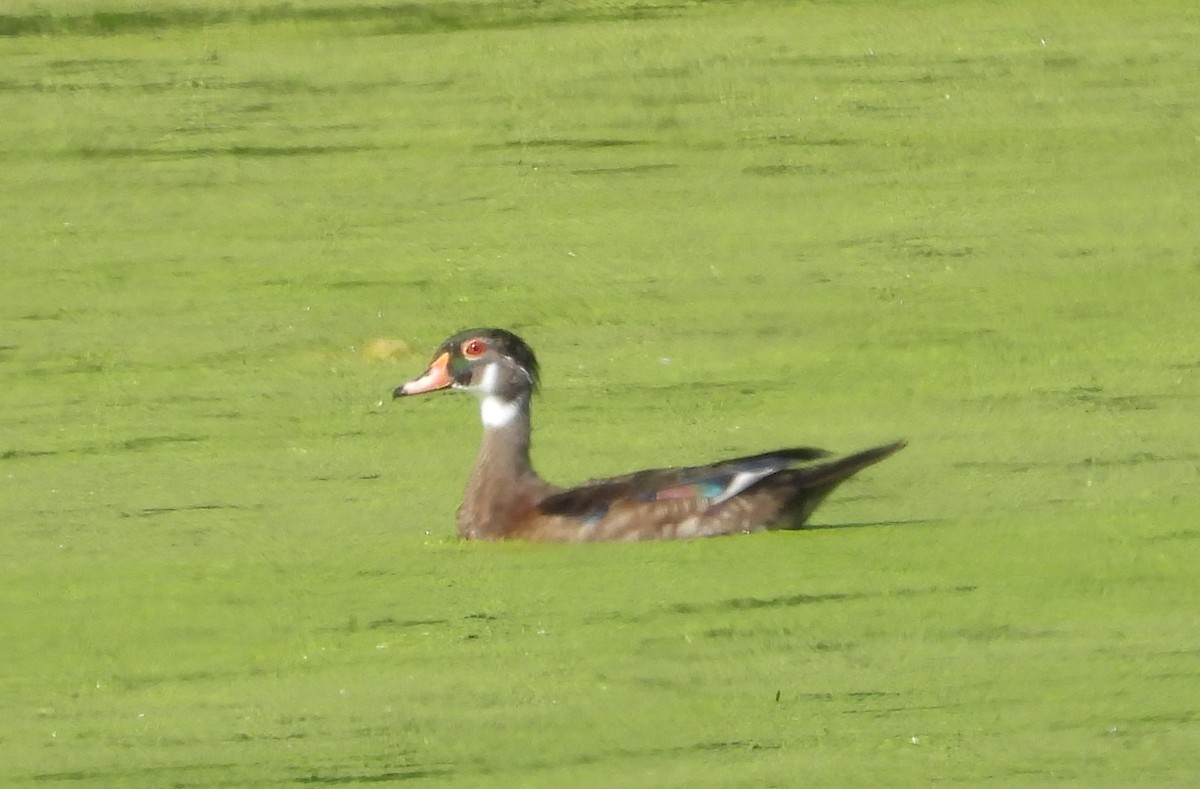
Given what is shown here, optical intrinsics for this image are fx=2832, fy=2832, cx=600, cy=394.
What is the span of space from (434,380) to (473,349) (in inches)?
4.0

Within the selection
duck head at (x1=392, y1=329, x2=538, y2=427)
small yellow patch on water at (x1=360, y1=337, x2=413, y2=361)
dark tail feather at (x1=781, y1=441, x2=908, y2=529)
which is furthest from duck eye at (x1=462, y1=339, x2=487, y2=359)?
dark tail feather at (x1=781, y1=441, x2=908, y2=529)

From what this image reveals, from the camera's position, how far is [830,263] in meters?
6.29

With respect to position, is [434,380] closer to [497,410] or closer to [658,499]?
[497,410]

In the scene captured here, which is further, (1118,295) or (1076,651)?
(1118,295)

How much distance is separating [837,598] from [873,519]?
1.82 feet

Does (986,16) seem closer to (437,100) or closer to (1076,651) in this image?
(437,100)

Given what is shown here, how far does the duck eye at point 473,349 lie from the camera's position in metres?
5.44

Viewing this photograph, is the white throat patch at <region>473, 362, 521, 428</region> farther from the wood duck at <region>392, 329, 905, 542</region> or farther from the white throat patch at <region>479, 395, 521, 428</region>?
the wood duck at <region>392, 329, 905, 542</region>

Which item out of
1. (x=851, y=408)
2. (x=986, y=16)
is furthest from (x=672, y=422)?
(x=986, y=16)

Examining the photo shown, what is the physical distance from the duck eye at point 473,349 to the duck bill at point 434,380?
0.12 feet

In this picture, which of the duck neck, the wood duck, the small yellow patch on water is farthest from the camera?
the small yellow patch on water

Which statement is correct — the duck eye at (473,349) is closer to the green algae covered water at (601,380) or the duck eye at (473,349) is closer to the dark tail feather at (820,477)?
the green algae covered water at (601,380)

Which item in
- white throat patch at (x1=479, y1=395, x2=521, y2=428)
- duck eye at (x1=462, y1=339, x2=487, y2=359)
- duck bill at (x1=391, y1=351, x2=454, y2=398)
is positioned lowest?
white throat patch at (x1=479, y1=395, x2=521, y2=428)

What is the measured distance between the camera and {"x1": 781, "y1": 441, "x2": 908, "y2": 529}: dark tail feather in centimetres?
492
